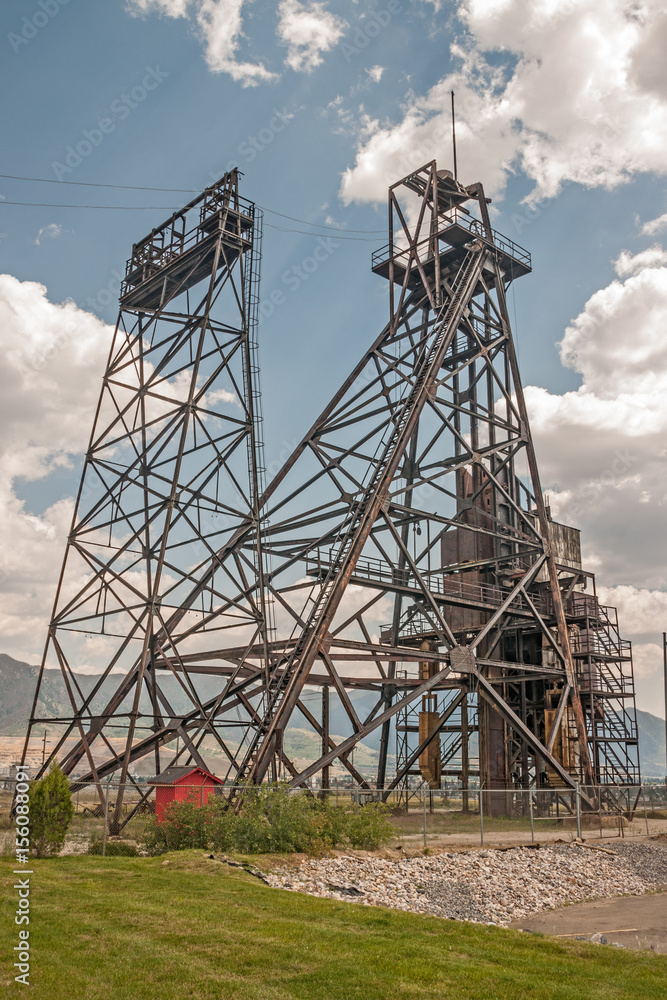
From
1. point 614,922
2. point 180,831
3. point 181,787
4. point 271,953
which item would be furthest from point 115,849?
point 614,922

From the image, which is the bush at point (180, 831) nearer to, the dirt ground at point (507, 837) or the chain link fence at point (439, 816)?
the chain link fence at point (439, 816)

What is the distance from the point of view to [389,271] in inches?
1439

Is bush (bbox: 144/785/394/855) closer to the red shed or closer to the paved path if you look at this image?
the red shed

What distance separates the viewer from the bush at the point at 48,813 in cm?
1761

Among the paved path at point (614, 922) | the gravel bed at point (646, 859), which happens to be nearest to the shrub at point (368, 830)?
the paved path at point (614, 922)

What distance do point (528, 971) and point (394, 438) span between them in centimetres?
2060

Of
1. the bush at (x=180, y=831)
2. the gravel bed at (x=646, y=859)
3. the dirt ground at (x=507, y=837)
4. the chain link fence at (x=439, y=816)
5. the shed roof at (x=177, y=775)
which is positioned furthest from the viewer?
the shed roof at (x=177, y=775)

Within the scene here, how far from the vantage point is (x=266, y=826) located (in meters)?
18.9

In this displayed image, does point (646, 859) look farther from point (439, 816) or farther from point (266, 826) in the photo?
point (266, 826)

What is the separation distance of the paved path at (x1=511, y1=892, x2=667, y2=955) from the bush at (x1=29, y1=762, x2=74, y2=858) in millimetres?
9436

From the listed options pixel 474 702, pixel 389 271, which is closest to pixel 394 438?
pixel 389 271

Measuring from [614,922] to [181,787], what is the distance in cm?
1107

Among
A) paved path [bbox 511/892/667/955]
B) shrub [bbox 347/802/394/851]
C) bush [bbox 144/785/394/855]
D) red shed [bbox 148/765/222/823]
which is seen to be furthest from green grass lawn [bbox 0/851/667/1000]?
red shed [bbox 148/765/222/823]

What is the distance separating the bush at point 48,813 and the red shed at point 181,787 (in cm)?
372
